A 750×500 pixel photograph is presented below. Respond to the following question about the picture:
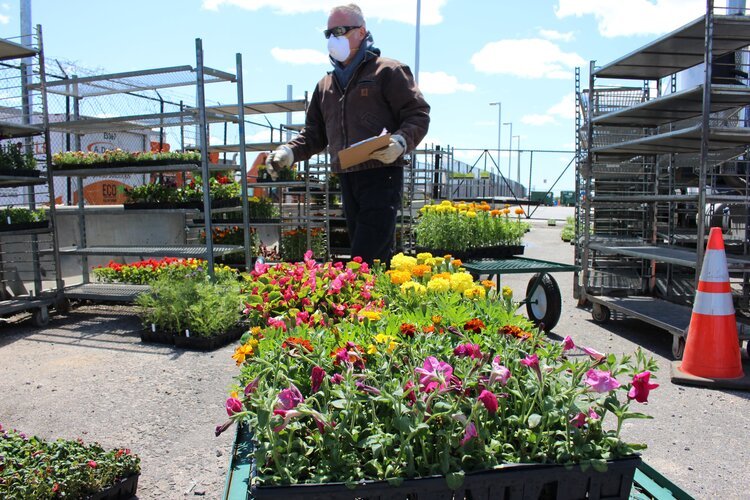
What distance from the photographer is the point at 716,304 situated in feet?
13.1

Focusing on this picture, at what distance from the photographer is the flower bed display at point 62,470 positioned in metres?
2.09

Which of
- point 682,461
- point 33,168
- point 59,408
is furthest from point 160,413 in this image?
point 33,168

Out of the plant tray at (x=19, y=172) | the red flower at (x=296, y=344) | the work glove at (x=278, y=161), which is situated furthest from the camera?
the plant tray at (x=19, y=172)

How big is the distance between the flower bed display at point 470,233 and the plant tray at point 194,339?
2.34 metres

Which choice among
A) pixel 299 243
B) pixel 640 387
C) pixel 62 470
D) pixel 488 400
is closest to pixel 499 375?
pixel 488 400

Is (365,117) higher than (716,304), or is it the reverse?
(365,117)

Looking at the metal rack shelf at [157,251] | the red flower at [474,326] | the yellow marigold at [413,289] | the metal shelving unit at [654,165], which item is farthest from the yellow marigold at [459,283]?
the metal rack shelf at [157,251]

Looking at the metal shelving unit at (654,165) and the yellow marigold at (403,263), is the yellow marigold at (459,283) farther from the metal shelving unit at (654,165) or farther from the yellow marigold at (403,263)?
the metal shelving unit at (654,165)

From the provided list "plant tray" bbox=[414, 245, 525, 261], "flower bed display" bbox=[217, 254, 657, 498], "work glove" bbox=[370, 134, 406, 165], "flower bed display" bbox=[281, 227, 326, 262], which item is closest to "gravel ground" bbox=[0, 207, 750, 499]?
"plant tray" bbox=[414, 245, 525, 261]

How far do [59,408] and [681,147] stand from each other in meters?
5.71

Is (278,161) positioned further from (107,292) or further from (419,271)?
(107,292)

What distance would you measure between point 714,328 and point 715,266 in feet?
1.41

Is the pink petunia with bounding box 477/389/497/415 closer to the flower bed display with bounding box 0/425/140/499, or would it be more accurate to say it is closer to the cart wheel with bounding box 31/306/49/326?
the flower bed display with bounding box 0/425/140/499

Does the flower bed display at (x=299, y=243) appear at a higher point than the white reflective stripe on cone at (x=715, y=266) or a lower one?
lower
